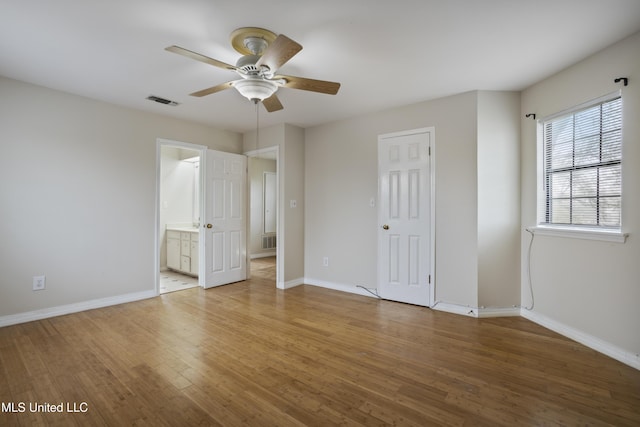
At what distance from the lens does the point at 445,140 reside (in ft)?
11.8

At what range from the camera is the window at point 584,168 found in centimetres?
255

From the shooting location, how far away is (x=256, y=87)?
7.75 feet

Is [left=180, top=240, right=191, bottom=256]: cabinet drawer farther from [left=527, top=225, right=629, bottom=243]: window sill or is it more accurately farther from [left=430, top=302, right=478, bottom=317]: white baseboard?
[left=527, top=225, right=629, bottom=243]: window sill

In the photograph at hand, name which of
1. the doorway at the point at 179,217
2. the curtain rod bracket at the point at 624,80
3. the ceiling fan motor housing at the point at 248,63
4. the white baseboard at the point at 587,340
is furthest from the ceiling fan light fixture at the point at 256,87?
the white baseboard at the point at 587,340

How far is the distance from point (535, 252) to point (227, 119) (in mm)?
4300

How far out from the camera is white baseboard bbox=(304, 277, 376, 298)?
4309 mm

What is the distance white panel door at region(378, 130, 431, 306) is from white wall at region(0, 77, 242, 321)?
315 cm

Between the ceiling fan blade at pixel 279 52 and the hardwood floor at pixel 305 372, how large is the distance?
224 centimetres

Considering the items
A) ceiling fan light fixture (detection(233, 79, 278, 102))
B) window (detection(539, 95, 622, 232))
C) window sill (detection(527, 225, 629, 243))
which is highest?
ceiling fan light fixture (detection(233, 79, 278, 102))

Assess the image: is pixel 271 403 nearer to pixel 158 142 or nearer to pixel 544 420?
pixel 544 420

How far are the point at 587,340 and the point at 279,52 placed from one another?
11.6ft

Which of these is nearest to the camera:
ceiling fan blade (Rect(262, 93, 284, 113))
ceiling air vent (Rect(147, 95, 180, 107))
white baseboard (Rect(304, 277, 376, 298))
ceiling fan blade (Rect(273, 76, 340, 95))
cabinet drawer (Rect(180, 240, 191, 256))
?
ceiling fan blade (Rect(273, 76, 340, 95))

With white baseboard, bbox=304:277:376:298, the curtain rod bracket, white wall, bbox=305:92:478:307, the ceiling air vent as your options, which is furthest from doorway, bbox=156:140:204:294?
the curtain rod bracket

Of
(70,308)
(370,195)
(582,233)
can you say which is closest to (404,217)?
(370,195)
